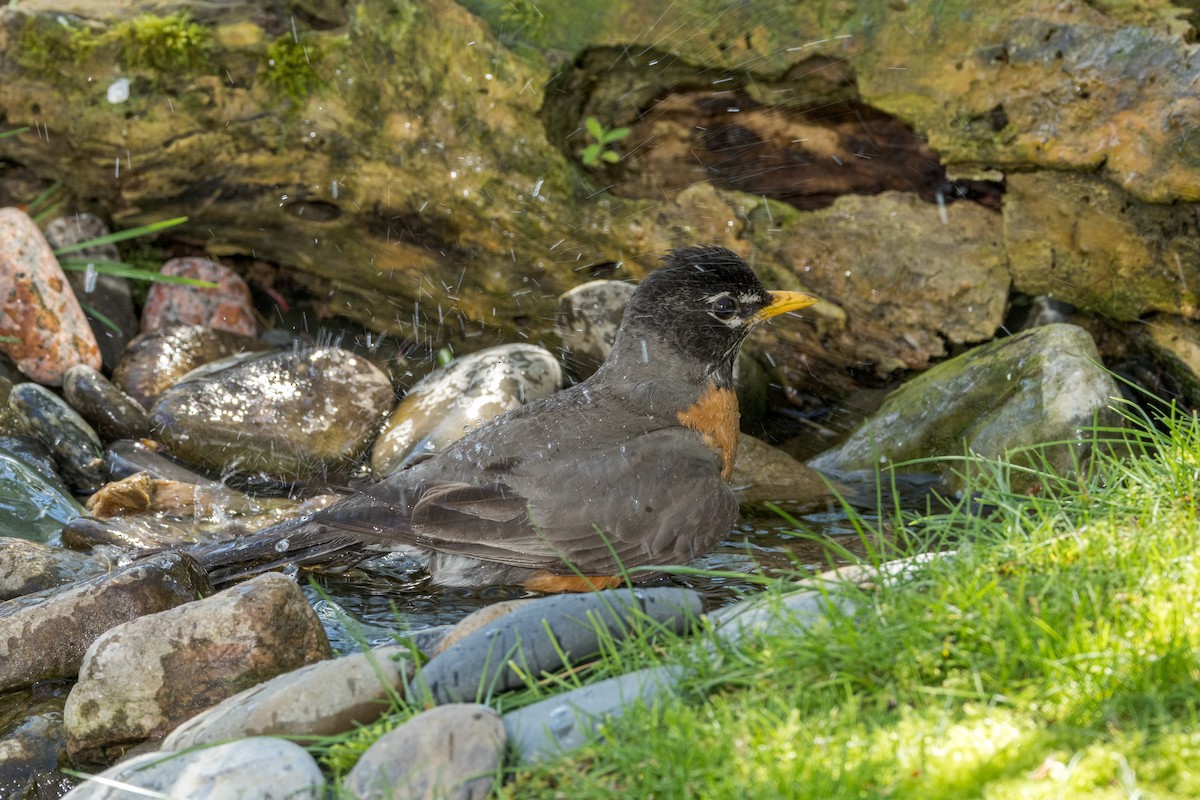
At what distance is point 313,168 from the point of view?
7648 mm

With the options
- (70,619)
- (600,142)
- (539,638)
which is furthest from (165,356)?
(539,638)

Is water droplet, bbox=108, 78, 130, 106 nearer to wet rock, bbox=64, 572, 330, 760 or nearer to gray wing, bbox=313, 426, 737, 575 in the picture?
gray wing, bbox=313, 426, 737, 575

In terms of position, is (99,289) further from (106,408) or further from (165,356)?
(106,408)

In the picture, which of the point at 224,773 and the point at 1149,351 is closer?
the point at 224,773

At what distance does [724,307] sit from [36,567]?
3.13m

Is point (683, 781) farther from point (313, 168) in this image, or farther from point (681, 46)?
point (313, 168)

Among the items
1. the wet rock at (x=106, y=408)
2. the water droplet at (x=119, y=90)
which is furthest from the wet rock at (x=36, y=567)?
the water droplet at (x=119, y=90)

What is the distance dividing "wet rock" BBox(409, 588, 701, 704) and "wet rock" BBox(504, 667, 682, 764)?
17 centimetres

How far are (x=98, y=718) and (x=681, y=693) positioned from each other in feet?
6.20

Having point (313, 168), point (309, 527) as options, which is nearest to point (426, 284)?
point (313, 168)

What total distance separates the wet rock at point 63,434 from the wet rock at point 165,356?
67 cm

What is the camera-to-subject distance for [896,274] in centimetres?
690

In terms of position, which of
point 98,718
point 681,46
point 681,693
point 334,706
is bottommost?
point 98,718

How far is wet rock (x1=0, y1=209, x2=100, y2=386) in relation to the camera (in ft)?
23.6
